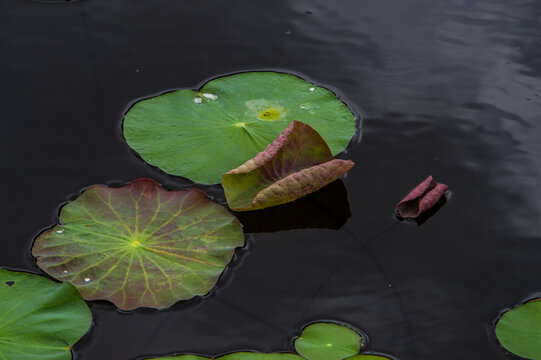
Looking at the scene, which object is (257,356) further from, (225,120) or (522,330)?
(225,120)

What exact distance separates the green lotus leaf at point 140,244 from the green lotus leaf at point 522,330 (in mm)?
826

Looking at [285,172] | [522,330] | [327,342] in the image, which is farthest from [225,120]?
[522,330]

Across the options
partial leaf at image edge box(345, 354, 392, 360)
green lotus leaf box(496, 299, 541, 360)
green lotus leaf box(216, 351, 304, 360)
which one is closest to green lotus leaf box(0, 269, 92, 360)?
green lotus leaf box(216, 351, 304, 360)

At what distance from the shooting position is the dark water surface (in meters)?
2.00

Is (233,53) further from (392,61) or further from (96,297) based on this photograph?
(96,297)

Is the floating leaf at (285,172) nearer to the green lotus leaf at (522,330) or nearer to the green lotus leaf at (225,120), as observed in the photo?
the green lotus leaf at (225,120)

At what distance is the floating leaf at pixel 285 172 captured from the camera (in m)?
2.24

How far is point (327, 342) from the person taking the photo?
74.3 inches

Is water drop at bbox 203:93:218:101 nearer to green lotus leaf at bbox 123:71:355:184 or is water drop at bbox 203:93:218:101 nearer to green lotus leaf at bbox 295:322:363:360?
green lotus leaf at bbox 123:71:355:184

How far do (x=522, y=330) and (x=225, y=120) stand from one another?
4.06 feet

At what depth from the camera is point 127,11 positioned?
3.05 m

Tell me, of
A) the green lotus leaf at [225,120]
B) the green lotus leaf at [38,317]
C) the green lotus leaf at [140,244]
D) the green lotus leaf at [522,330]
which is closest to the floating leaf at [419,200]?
the green lotus leaf at [225,120]

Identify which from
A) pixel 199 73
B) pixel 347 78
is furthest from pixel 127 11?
pixel 347 78

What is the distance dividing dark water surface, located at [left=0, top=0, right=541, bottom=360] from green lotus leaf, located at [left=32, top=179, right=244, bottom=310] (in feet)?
0.19
